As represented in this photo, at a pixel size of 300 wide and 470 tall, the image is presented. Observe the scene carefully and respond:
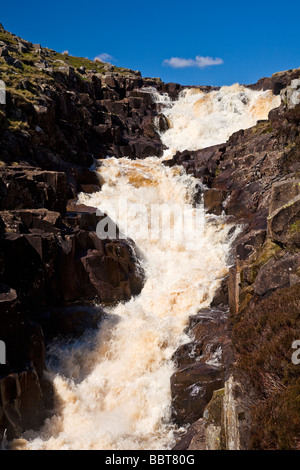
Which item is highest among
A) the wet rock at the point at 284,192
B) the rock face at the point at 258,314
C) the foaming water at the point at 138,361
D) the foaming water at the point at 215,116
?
the foaming water at the point at 215,116

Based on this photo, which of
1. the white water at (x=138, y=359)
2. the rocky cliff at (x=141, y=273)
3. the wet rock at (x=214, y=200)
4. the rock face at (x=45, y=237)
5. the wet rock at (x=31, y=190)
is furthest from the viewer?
the wet rock at (x=214, y=200)

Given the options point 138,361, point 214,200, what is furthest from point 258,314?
point 214,200

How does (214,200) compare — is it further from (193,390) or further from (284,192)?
(193,390)

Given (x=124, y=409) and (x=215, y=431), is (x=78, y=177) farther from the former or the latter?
(x=215, y=431)

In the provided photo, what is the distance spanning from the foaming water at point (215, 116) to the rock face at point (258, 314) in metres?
12.6

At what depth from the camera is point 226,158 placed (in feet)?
114

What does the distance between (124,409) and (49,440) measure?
2.99 metres

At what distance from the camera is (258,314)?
973 cm

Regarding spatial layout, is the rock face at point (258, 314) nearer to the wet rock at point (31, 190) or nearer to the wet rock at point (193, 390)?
the wet rock at point (193, 390)

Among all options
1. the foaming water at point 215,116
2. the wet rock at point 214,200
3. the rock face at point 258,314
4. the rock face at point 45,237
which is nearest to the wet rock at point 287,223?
the rock face at point 258,314

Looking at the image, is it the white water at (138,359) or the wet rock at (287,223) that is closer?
the white water at (138,359)

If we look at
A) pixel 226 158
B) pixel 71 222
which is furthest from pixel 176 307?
pixel 226 158

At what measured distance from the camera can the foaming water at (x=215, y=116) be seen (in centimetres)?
4391

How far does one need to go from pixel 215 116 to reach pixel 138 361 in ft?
127
